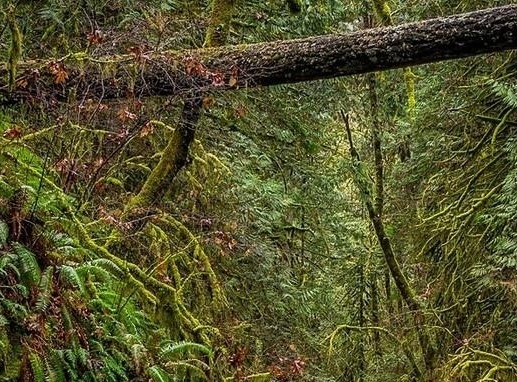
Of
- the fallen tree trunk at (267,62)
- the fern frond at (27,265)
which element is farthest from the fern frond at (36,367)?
the fallen tree trunk at (267,62)

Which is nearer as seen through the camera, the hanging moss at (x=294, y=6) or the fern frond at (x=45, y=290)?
the fern frond at (x=45, y=290)

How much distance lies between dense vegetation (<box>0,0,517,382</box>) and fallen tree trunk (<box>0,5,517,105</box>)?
10 centimetres

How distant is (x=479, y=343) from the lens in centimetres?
616

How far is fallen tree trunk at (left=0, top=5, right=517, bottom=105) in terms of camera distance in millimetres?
3900

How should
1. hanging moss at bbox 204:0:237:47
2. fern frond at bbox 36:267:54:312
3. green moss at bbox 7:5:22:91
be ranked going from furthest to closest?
hanging moss at bbox 204:0:237:47 → green moss at bbox 7:5:22:91 → fern frond at bbox 36:267:54:312

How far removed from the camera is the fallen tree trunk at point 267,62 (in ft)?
12.8

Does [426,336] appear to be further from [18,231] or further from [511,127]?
[18,231]

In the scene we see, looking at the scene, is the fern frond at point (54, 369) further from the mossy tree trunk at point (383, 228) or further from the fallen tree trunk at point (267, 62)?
→ the mossy tree trunk at point (383, 228)

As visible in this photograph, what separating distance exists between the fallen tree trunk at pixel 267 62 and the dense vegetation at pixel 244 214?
10cm

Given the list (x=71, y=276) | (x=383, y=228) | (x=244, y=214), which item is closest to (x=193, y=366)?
(x=71, y=276)

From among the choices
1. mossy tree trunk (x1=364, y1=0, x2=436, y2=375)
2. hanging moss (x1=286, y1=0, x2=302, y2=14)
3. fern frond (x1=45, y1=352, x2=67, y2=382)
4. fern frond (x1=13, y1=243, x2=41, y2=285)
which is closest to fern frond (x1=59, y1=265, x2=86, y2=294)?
fern frond (x1=13, y1=243, x2=41, y2=285)

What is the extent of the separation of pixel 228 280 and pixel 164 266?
2270 mm

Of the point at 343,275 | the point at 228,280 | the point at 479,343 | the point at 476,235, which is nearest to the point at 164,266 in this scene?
the point at 228,280

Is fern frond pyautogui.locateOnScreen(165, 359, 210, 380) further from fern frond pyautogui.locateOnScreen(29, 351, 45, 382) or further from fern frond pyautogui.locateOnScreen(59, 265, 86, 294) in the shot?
fern frond pyautogui.locateOnScreen(29, 351, 45, 382)
